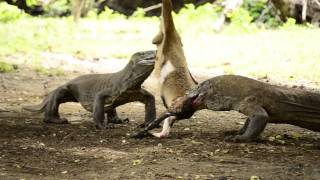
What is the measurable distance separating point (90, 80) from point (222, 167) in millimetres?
2964

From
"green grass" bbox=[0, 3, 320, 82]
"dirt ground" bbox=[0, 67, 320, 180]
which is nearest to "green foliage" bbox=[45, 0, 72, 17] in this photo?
"green grass" bbox=[0, 3, 320, 82]

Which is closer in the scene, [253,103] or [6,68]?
[253,103]

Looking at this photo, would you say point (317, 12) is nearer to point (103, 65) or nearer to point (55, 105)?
point (103, 65)

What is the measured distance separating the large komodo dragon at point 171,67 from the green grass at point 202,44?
4.66 meters

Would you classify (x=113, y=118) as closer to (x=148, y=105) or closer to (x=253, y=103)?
(x=148, y=105)

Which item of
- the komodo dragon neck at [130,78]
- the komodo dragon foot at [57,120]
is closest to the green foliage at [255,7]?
the komodo dragon foot at [57,120]

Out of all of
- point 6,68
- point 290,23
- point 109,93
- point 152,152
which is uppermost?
point 109,93

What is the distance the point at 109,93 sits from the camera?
639cm

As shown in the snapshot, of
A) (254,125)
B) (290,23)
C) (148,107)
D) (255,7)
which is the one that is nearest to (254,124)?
(254,125)

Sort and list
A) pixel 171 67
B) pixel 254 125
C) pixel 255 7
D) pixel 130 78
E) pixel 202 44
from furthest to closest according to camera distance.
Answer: pixel 255 7 < pixel 202 44 < pixel 130 78 < pixel 171 67 < pixel 254 125

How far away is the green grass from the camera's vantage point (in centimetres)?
1114

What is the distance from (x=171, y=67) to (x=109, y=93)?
1.13m

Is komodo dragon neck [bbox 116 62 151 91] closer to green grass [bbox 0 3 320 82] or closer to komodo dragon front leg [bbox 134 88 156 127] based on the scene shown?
komodo dragon front leg [bbox 134 88 156 127]

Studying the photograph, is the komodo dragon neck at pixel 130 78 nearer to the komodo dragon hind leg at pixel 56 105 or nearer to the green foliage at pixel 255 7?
the komodo dragon hind leg at pixel 56 105
